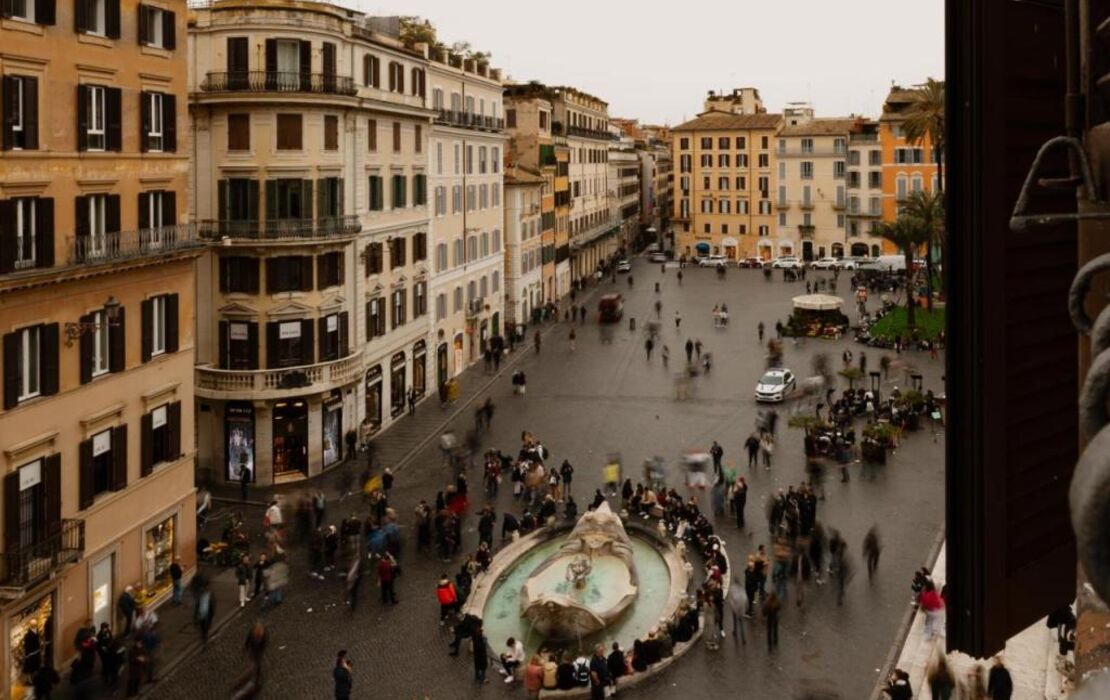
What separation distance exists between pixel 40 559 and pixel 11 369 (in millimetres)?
3568

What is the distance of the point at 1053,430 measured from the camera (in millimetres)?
5297

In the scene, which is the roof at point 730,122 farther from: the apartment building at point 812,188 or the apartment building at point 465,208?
the apartment building at point 465,208

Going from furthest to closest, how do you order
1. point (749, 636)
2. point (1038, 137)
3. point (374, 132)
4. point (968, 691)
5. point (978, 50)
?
point (374, 132)
point (749, 636)
point (968, 691)
point (1038, 137)
point (978, 50)

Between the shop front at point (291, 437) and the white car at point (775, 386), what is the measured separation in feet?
63.1

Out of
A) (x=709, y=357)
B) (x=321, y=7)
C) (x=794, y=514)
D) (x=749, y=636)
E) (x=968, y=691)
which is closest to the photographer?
(x=968, y=691)

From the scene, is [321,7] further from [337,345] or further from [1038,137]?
[1038,137]

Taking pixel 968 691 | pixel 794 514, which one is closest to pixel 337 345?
pixel 794 514

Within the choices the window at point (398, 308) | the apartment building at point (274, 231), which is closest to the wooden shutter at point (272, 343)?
the apartment building at point (274, 231)

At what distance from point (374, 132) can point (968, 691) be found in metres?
29.5

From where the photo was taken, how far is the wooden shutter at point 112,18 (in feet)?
72.5

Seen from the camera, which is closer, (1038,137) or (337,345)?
(1038,137)

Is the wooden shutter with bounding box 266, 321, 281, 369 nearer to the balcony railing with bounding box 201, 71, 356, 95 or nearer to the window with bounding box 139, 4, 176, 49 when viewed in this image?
the balcony railing with bounding box 201, 71, 356, 95

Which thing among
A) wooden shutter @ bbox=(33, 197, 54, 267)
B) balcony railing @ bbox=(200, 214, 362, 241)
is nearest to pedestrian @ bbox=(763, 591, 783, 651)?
wooden shutter @ bbox=(33, 197, 54, 267)

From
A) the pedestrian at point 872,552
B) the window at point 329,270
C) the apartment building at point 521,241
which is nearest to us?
the pedestrian at point 872,552
